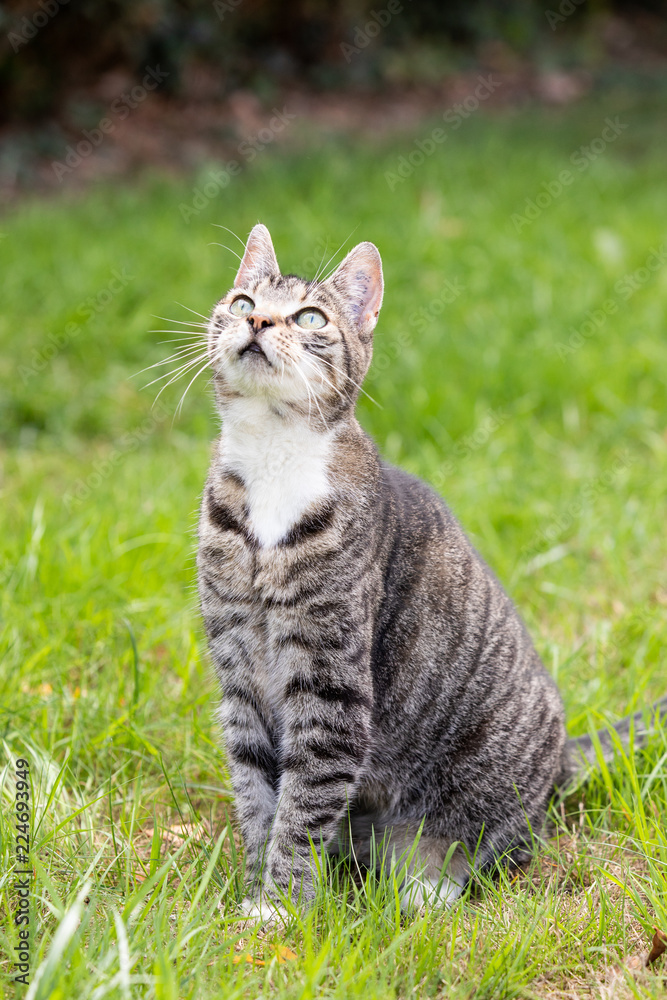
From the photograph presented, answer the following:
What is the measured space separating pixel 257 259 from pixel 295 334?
376 mm

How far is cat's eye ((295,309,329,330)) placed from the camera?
2299 millimetres

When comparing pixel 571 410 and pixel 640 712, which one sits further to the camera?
pixel 571 410

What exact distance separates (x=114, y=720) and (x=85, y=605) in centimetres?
60

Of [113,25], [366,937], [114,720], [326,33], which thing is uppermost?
[326,33]

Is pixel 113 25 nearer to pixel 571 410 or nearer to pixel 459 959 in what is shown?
pixel 571 410

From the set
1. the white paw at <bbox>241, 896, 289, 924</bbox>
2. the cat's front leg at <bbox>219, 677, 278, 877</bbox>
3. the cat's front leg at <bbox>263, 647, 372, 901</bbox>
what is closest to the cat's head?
the cat's front leg at <bbox>263, 647, 372, 901</bbox>

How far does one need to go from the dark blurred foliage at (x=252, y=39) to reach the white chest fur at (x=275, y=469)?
18.7 feet

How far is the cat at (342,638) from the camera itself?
2.21 metres

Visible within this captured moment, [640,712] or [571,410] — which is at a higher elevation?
[571,410]

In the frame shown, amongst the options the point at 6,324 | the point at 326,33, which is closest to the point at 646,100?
the point at 326,33

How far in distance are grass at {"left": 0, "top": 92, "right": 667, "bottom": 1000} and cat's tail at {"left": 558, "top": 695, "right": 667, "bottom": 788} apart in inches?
2.2

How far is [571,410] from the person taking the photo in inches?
186

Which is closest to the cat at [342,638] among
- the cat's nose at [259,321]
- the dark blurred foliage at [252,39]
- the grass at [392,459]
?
the cat's nose at [259,321]

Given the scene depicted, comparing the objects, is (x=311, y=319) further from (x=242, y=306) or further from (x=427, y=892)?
(x=427, y=892)
